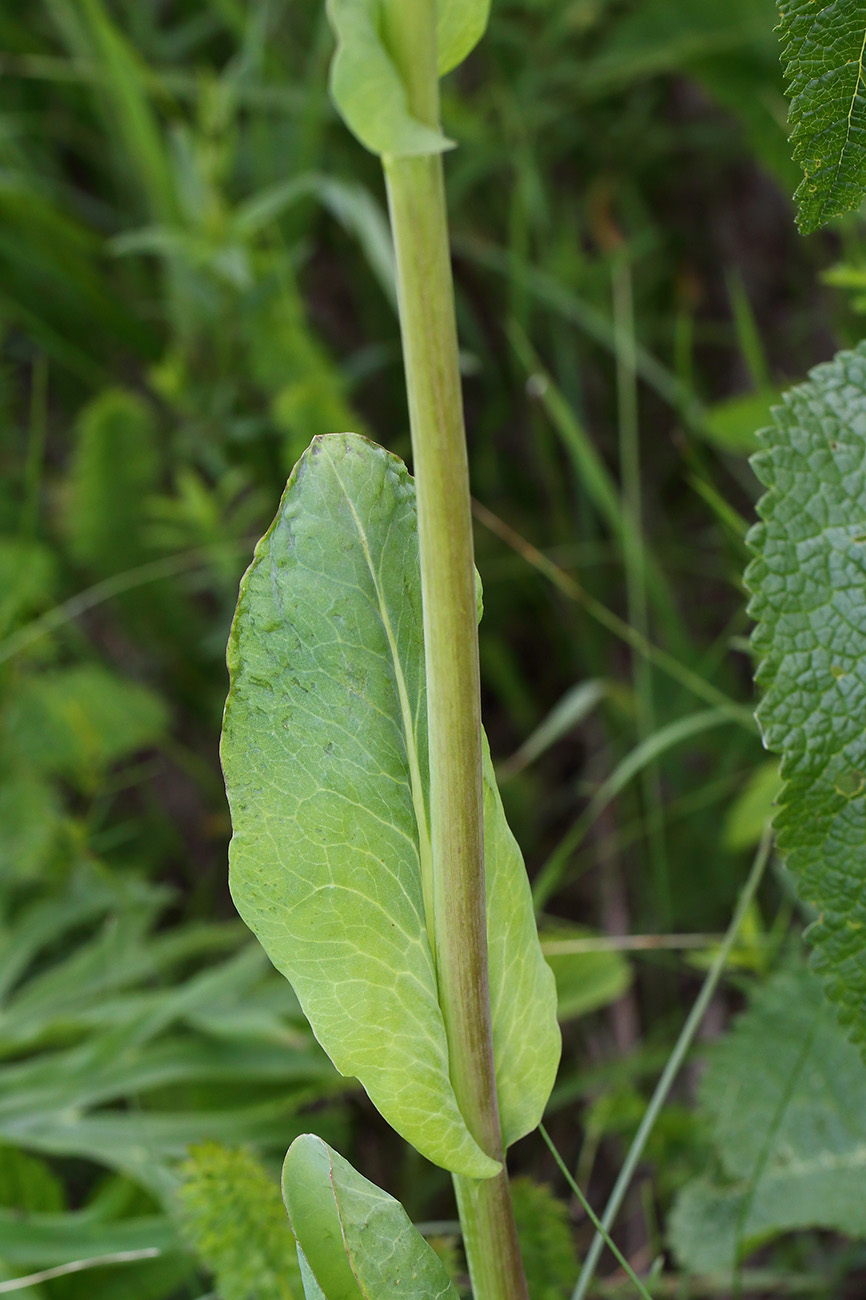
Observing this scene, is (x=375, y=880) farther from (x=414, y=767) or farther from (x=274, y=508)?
(x=274, y=508)

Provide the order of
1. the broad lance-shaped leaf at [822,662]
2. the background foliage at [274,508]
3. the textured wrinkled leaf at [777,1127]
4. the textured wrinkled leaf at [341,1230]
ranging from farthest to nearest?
the background foliage at [274,508]
the textured wrinkled leaf at [777,1127]
the broad lance-shaped leaf at [822,662]
the textured wrinkled leaf at [341,1230]

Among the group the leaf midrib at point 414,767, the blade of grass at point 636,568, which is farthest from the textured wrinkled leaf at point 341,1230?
the blade of grass at point 636,568

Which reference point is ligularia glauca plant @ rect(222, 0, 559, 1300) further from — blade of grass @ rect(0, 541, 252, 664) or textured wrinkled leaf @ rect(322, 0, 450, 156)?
blade of grass @ rect(0, 541, 252, 664)

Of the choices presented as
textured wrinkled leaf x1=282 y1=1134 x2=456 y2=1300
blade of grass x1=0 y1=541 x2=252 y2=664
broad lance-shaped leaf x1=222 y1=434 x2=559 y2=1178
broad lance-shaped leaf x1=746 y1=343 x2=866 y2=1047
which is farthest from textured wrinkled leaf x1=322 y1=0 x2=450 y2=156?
blade of grass x1=0 y1=541 x2=252 y2=664

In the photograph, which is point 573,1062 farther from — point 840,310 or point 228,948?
point 840,310

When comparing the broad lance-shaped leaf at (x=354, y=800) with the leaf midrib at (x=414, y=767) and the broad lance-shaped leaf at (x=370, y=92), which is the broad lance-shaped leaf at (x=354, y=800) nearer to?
the leaf midrib at (x=414, y=767)

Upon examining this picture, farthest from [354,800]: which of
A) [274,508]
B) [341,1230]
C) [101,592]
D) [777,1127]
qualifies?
[274,508]

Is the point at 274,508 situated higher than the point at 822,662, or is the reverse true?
the point at 274,508
